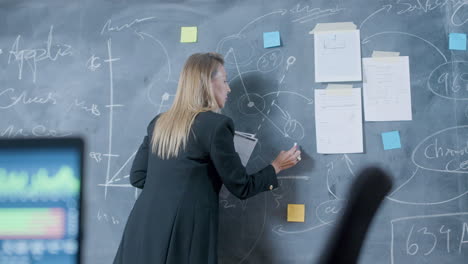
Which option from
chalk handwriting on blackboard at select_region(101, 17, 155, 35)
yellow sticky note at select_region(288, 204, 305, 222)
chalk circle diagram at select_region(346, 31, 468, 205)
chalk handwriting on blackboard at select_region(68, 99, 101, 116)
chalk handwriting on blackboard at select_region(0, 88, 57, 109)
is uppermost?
chalk handwriting on blackboard at select_region(101, 17, 155, 35)

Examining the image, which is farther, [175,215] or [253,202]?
[253,202]

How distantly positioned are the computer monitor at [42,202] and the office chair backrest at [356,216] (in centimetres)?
115

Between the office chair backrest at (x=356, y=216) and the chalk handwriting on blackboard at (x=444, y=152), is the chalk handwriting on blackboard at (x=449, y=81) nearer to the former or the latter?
the chalk handwriting on blackboard at (x=444, y=152)

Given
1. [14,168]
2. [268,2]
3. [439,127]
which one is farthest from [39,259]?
[439,127]

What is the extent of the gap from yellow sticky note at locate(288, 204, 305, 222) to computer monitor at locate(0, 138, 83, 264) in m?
0.96

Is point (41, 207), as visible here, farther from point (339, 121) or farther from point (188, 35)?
point (339, 121)

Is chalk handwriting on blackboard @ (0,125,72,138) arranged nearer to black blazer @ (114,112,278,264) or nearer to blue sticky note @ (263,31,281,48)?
black blazer @ (114,112,278,264)

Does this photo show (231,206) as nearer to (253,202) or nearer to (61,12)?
(253,202)

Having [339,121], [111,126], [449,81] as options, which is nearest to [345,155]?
[339,121]

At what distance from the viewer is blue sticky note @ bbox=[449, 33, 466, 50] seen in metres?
1.82

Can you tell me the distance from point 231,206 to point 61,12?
1.26 meters

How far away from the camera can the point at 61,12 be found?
2.10 meters

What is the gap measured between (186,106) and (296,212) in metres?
0.69

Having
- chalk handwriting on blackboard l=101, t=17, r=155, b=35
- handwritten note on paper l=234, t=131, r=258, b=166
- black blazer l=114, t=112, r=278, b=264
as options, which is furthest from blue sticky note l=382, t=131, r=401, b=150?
chalk handwriting on blackboard l=101, t=17, r=155, b=35
